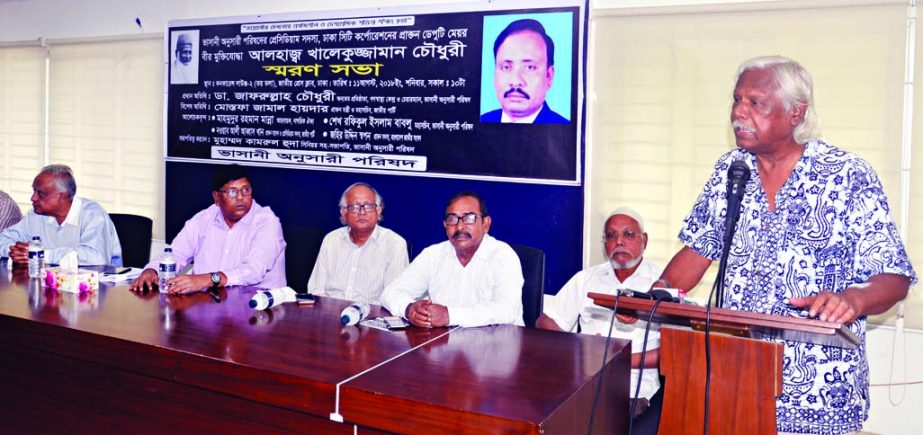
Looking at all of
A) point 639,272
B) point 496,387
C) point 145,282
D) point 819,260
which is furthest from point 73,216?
point 819,260

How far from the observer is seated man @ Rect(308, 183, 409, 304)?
4.00m

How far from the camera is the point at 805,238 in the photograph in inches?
73.6

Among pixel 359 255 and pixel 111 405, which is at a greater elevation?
pixel 359 255

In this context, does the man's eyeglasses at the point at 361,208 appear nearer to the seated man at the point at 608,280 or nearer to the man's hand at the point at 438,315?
the seated man at the point at 608,280

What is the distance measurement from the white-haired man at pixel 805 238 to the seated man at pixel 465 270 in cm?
128

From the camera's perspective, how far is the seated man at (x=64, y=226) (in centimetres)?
408

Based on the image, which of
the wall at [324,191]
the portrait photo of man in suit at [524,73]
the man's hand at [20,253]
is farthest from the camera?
the portrait photo of man in suit at [524,73]

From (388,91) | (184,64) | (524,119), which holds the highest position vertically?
(184,64)

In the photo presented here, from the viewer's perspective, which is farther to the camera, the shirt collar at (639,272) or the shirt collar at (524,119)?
the shirt collar at (524,119)

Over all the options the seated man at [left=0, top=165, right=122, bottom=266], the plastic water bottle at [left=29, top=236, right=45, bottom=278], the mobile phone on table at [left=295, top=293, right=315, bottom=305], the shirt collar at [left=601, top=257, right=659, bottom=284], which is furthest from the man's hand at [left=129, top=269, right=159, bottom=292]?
the shirt collar at [left=601, top=257, right=659, bottom=284]

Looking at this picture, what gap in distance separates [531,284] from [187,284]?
144 cm

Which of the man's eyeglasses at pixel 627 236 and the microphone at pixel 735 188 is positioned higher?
the microphone at pixel 735 188

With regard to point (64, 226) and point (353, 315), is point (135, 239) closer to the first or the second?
point (64, 226)

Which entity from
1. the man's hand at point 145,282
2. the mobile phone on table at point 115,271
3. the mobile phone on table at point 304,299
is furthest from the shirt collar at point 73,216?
the mobile phone on table at point 304,299
